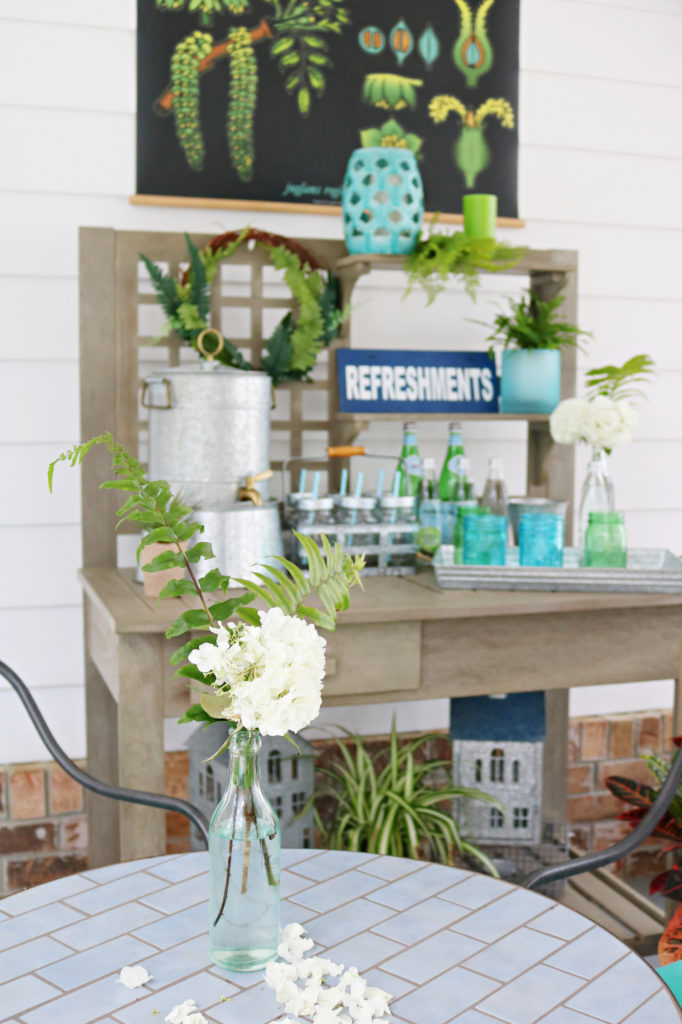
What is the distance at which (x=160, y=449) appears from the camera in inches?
87.1

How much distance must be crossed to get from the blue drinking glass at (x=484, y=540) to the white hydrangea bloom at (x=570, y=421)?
0.31m

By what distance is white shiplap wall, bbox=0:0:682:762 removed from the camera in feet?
8.03

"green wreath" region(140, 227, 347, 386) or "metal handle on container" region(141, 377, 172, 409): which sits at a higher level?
"green wreath" region(140, 227, 347, 386)

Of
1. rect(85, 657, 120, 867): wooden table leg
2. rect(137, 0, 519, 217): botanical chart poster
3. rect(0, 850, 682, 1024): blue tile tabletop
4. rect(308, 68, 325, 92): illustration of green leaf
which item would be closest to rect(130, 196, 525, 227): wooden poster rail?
rect(137, 0, 519, 217): botanical chart poster

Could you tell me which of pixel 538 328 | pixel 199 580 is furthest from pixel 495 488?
pixel 199 580

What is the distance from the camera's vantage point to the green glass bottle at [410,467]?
2402 mm

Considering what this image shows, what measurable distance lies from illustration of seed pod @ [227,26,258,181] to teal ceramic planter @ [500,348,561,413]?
0.84 m

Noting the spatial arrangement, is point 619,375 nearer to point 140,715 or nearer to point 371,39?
point 371,39

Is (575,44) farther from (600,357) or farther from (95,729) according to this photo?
(95,729)

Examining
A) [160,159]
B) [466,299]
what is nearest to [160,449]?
[160,159]

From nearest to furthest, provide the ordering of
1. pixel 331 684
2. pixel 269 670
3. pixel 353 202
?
pixel 269 670, pixel 331 684, pixel 353 202

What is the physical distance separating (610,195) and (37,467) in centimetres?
177

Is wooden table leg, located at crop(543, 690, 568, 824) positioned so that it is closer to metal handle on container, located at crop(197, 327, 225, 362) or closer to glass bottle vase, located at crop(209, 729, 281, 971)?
metal handle on container, located at crop(197, 327, 225, 362)

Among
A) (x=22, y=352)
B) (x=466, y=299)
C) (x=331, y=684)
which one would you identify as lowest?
(x=331, y=684)
